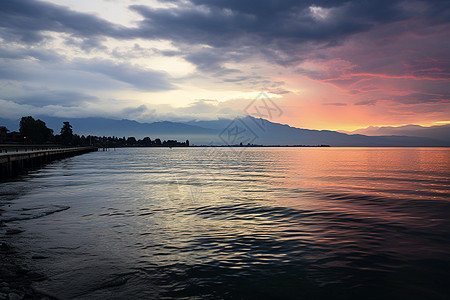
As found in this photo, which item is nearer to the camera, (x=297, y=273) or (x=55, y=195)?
(x=297, y=273)

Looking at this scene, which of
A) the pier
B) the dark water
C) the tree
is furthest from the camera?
the tree

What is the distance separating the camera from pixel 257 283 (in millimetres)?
7180

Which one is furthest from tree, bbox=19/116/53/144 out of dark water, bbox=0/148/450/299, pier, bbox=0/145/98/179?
dark water, bbox=0/148/450/299

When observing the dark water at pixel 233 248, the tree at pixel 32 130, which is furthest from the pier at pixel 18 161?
the tree at pixel 32 130

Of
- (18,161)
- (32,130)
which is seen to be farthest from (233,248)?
(32,130)

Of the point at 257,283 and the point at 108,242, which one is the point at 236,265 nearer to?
the point at 257,283

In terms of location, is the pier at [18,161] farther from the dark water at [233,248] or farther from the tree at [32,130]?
the tree at [32,130]

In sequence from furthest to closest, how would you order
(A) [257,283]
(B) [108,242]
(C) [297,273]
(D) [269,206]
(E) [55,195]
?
(E) [55,195], (D) [269,206], (B) [108,242], (C) [297,273], (A) [257,283]

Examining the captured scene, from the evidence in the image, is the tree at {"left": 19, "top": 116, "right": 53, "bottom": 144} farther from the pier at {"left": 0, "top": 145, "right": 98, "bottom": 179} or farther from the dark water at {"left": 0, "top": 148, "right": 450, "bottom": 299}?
the dark water at {"left": 0, "top": 148, "right": 450, "bottom": 299}

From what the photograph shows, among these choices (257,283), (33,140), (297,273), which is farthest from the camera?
(33,140)

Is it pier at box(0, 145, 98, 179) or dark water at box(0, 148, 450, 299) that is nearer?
dark water at box(0, 148, 450, 299)

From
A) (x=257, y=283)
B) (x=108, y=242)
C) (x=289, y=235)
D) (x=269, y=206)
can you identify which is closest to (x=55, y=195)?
(x=108, y=242)

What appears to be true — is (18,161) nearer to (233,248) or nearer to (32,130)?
(233,248)

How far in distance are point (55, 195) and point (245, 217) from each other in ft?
45.7
